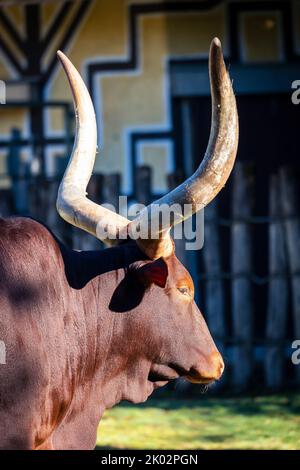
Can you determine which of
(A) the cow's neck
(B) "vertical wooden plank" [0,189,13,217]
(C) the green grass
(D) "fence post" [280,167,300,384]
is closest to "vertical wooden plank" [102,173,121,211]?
(B) "vertical wooden plank" [0,189,13,217]

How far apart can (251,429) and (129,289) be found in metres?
3.35

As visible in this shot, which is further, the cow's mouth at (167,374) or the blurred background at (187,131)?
the blurred background at (187,131)

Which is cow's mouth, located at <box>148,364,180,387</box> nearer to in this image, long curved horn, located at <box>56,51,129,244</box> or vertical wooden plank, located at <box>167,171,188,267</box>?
long curved horn, located at <box>56,51,129,244</box>

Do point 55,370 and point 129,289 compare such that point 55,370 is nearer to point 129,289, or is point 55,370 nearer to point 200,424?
point 129,289

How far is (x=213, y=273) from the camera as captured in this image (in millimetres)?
10164

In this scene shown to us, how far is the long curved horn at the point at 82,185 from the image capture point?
5.30m

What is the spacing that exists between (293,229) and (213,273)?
2.88 feet

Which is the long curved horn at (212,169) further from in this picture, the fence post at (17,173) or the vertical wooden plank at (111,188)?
the fence post at (17,173)

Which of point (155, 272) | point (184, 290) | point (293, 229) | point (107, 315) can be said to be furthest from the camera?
point (293, 229)

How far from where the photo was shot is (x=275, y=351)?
9.88 meters

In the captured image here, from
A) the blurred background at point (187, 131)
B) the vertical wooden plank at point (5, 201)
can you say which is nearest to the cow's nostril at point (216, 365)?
the blurred background at point (187, 131)

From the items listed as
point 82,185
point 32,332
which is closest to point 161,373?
point 32,332

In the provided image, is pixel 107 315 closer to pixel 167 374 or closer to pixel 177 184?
pixel 167 374

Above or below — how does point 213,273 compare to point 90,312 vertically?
below
